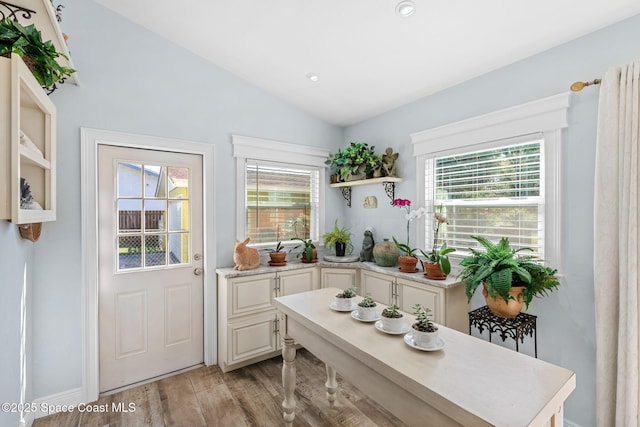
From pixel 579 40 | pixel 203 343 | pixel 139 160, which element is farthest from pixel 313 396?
pixel 579 40

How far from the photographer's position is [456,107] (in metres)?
2.48

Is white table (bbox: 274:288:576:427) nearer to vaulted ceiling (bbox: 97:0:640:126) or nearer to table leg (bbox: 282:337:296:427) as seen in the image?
table leg (bbox: 282:337:296:427)

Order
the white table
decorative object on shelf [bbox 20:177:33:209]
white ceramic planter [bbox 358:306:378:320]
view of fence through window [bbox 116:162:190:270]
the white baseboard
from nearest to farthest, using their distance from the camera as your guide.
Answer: the white table → decorative object on shelf [bbox 20:177:33:209] → white ceramic planter [bbox 358:306:378:320] → the white baseboard → view of fence through window [bbox 116:162:190:270]

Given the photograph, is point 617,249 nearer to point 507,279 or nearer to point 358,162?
point 507,279

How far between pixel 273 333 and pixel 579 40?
127 inches

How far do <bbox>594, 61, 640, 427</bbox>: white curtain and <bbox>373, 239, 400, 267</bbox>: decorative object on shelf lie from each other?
1.41 metres

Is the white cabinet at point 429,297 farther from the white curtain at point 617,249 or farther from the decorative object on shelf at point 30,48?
the decorative object on shelf at point 30,48

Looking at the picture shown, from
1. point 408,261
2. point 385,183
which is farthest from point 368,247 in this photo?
point 385,183

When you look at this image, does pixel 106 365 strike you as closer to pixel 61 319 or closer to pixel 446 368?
pixel 61 319

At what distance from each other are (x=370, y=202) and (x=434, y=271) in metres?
1.15

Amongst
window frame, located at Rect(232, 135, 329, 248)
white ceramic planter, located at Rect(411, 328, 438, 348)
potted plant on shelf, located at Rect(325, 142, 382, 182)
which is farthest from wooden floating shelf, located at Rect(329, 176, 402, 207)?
white ceramic planter, located at Rect(411, 328, 438, 348)

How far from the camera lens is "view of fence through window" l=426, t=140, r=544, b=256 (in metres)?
2.06

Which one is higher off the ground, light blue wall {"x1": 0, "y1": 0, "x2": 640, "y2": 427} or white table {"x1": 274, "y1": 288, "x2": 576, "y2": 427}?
light blue wall {"x1": 0, "y1": 0, "x2": 640, "y2": 427}

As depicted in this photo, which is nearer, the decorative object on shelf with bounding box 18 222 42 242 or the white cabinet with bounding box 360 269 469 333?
the decorative object on shelf with bounding box 18 222 42 242
